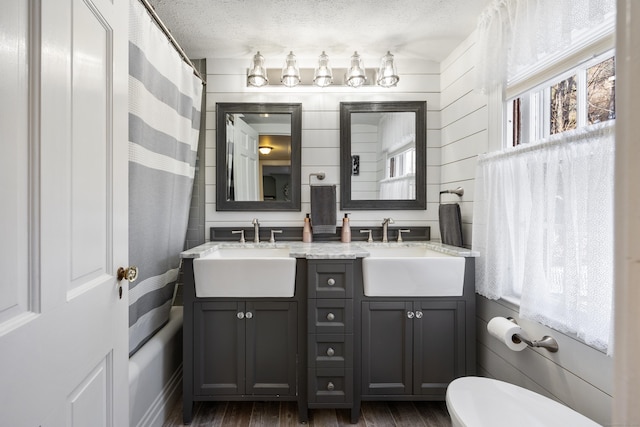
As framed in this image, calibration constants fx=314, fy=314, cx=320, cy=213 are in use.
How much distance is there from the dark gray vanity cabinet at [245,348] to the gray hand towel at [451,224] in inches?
41.4

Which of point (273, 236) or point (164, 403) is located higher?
point (273, 236)

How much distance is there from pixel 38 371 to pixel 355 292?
128 cm

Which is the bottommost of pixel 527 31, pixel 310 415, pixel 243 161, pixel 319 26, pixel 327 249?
pixel 310 415

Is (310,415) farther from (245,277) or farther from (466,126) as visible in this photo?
(466,126)

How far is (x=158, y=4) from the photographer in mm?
1677

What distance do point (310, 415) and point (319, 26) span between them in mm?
2202

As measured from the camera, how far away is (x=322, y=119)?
2.21 m

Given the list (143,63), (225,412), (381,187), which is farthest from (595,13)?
(225,412)

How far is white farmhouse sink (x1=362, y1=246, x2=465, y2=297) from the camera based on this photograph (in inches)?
64.2

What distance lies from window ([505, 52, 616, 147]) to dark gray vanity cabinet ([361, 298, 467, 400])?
937mm

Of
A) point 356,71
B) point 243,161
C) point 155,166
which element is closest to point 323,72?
point 356,71

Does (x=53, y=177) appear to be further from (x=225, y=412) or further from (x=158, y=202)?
(x=225, y=412)

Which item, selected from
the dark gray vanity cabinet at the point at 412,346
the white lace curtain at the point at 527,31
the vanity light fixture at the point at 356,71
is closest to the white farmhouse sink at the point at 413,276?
the dark gray vanity cabinet at the point at 412,346

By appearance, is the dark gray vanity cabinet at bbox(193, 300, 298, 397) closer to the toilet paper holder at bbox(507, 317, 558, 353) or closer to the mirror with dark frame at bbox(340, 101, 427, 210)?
the mirror with dark frame at bbox(340, 101, 427, 210)
